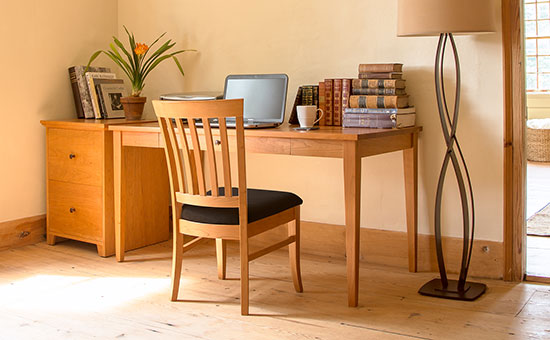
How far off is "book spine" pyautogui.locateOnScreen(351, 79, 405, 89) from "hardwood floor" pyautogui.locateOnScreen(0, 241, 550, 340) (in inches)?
34.5

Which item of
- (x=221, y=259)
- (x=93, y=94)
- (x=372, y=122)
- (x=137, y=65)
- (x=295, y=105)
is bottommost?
(x=221, y=259)

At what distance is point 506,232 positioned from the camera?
288 cm

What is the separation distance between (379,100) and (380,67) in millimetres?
160

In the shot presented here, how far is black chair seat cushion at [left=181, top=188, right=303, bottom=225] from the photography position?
243 centimetres

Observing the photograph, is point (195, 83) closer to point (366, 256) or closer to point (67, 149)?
point (67, 149)

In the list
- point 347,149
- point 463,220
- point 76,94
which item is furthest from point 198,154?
point 76,94

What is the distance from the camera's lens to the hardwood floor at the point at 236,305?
229 cm

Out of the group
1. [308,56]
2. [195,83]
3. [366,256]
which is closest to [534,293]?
[366,256]

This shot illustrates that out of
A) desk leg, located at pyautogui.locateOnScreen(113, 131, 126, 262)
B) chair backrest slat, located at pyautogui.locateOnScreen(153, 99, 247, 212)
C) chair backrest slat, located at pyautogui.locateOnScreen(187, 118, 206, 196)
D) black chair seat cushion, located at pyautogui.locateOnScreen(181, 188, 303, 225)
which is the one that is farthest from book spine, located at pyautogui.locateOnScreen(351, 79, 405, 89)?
desk leg, located at pyautogui.locateOnScreen(113, 131, 126, 262)

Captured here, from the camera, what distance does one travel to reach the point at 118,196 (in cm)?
320

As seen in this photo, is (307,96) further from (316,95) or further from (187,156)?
(187,156)

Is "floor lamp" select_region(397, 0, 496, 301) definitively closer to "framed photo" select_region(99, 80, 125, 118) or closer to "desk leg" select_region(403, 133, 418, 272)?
"desk leg" select_region(403, 133, 418, 272)

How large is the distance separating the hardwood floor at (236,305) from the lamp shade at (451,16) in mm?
1106

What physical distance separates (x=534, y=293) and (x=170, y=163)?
1620mm
